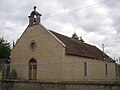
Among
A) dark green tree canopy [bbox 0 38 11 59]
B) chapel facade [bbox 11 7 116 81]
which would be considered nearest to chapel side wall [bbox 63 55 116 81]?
chapel facade [bbox 11 7 116 81]

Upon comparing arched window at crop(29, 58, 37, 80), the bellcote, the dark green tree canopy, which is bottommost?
arched window at crop(29, 58, 37, 80)

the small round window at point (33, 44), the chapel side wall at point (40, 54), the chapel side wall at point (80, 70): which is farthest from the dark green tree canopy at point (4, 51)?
the chapel side wall at point (80, 70)

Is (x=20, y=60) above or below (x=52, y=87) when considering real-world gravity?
above

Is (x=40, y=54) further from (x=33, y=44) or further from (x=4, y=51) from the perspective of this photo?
(x=4, y=51)

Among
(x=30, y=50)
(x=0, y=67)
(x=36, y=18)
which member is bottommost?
(x=0, y=67)

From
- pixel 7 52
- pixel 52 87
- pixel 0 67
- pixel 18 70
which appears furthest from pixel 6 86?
pixel 7 52

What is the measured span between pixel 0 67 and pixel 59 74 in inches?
287

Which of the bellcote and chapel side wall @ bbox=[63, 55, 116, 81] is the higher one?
the bellcote

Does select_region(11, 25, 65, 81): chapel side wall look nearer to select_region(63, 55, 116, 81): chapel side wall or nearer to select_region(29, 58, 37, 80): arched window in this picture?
select_region(29, 58, 37, 80): arched window

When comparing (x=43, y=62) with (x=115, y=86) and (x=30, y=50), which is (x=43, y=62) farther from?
(x=115, y=86)

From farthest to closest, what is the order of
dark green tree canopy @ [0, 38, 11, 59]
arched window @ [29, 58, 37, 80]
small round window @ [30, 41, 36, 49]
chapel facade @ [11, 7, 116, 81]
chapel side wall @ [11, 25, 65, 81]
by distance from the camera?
dark green tree canopy @ [0, 38, 11, 59], small round window @ [30, 41, 36, 49], arched window @ [29, 58, 37, 80], chapel side wall @ [11, 25, 65, 81], chapel facade @ [11, 7, 116, 81]

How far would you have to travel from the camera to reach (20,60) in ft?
102

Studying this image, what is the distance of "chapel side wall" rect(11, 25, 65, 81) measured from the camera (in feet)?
86.6

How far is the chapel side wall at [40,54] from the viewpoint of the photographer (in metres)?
26.4
